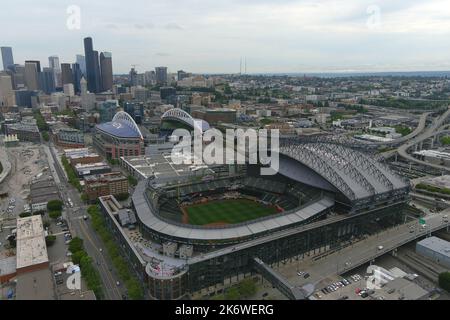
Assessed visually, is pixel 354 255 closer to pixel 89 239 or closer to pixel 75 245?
pixel 75 245

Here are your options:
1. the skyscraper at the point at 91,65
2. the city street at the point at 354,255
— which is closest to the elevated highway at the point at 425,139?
the city street at the point at 354,255

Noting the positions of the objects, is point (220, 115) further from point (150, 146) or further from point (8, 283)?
point (8, 283)

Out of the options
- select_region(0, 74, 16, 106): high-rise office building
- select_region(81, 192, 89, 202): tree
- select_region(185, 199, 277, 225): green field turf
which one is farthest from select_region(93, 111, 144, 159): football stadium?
select_region(0, 74, 16, 106): high-rise office building

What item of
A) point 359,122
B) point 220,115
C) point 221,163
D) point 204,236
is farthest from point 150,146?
point 359,122

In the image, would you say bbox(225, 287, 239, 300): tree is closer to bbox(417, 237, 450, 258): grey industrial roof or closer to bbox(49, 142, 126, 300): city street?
bbox(49, 142, 126, 300): city street

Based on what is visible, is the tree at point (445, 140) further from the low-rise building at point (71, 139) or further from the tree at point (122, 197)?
the low-rise building at point (71, 139)
